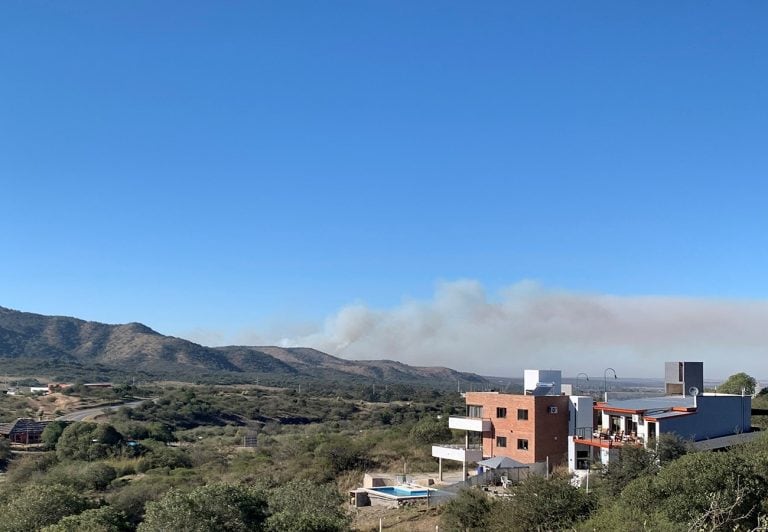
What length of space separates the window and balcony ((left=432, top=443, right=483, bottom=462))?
2.39 metres

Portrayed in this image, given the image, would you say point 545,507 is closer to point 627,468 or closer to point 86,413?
point 627,468

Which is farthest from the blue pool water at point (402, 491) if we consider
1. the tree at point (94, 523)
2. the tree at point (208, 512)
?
the tree at point (94, 523)

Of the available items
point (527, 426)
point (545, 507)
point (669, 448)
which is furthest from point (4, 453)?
point (669, 448)

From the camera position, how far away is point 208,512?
2512 cm

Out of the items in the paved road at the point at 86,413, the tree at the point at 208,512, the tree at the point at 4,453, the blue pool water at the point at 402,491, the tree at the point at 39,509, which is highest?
the tree at the point at 208,512

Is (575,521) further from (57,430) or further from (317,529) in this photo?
(57,430)

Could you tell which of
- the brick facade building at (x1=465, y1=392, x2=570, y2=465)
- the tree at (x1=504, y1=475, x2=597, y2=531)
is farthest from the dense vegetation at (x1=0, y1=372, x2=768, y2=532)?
the brick facade building at (x1=465, y1=392, x2=570, y2=465)

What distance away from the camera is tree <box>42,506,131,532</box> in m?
24.1

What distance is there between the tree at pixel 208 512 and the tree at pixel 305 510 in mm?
859

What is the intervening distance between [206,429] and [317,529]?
214 ft

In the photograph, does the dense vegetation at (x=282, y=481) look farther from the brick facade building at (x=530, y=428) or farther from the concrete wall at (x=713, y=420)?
the brick facade building at (x=530, y=428)

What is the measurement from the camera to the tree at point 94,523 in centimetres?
2406

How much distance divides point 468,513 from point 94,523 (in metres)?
14.8

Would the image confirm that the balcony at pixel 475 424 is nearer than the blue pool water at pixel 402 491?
No
